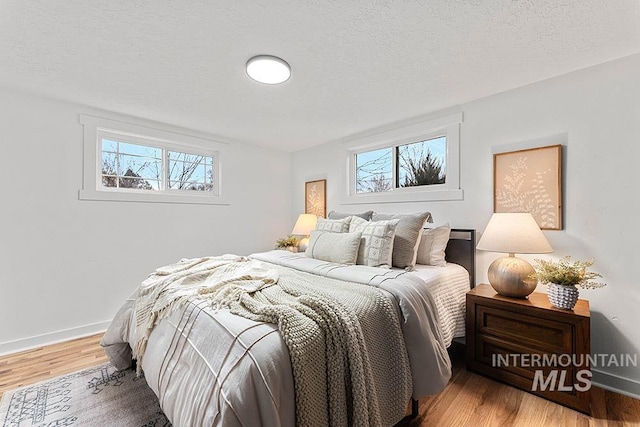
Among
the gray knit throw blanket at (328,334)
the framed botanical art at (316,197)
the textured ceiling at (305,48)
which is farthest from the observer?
the framed botanical art at (316,197)

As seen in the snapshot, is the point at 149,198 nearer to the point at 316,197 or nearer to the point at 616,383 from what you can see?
the point at 316,197

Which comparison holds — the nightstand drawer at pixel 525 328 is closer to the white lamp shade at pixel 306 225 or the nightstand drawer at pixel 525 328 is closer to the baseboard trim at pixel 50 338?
the white lamp shade at pixel 306 225

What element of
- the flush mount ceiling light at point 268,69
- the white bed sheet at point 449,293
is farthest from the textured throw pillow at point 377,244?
the flush mount ceiling light at point 268,69

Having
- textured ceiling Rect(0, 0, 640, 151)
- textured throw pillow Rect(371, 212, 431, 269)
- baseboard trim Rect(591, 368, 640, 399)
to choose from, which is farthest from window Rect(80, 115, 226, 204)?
baseboard trim Rect(591, 368, 640, 399)

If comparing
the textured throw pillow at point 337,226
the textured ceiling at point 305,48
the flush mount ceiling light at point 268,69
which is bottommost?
the textured throw pillow at point 337,226

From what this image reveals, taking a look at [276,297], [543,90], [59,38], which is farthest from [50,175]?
[543,90]

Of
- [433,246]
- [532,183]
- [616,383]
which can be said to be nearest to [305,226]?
[433,246]

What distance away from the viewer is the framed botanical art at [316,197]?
4000 mm

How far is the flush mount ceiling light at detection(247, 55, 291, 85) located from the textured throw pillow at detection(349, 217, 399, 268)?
1404mm

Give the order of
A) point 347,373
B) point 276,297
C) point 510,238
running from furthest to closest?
point 510,238 < point 276,297 < point 347,373

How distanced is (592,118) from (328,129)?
2395 mm

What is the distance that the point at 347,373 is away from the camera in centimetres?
115

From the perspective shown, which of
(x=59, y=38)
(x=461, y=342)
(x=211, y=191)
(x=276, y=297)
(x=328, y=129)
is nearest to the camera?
(x=276, y=297)

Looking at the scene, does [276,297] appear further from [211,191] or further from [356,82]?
[211,191]
